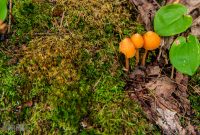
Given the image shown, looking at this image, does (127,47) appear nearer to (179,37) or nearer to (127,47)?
(127,47)

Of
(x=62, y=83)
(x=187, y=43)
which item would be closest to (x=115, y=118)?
(x=62, y=83)

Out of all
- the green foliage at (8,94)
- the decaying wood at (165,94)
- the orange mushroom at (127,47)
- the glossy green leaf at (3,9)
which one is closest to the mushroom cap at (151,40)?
the orange mushroom at (127,47)

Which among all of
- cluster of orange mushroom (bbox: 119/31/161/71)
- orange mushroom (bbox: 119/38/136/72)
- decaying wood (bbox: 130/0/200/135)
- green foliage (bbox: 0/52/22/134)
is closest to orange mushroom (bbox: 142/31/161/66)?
cluster of orange mushroom (bbox: 119/31/161/71)

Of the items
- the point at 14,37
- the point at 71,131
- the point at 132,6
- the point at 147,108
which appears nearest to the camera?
the point at 71,131

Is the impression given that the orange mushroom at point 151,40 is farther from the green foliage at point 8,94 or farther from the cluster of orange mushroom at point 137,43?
the green foliage at point 8,94

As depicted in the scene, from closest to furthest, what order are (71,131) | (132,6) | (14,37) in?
(71,131) < (14,37) < (132,6)

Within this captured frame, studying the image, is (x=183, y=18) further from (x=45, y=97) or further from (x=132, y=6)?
(x=45, y=97)

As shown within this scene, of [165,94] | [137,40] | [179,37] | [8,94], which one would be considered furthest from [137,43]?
[8,94]
